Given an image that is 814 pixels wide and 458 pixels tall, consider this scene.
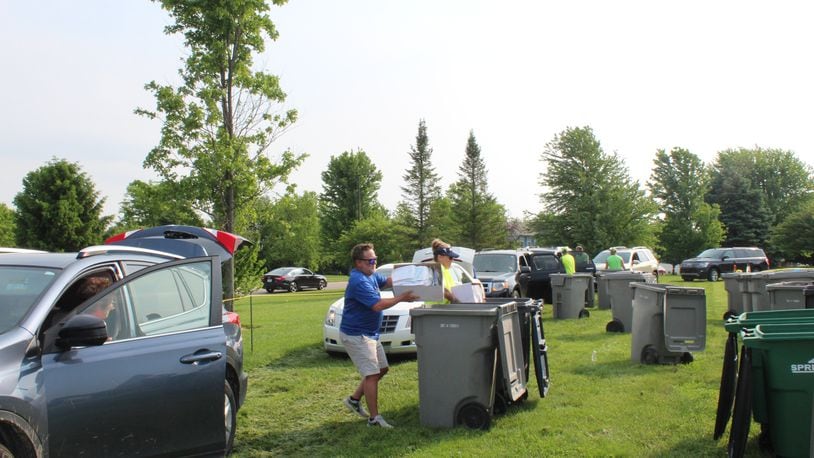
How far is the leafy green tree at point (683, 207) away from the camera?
62812 mm

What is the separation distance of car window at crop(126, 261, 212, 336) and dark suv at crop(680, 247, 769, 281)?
105 feet

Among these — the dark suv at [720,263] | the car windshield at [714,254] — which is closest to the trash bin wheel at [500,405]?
the dark suv at [720,263]

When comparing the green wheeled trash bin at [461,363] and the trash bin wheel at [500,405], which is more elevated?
the green wheeled trash bin at [461,363]

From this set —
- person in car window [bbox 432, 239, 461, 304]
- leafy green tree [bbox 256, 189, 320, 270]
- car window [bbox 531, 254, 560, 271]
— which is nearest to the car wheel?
person in car window [bbox 432, 239, 461, 304]

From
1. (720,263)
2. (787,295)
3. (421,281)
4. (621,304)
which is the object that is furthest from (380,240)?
(421,281)

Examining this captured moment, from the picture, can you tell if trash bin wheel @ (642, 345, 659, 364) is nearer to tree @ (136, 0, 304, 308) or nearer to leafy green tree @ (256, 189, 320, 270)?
tree @ (136, 0, 304, 308)

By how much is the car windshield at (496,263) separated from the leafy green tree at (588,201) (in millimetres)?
38078

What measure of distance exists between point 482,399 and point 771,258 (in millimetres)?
71688

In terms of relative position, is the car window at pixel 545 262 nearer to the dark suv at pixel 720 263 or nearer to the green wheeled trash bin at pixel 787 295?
the green wheeled trash bin at pixel 787 295

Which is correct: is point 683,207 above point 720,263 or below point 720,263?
above

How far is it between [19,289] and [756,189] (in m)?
80.9

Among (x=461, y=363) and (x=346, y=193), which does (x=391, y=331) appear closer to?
(x=461, y=363)

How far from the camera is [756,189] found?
241ft

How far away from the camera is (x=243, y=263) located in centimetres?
1612
